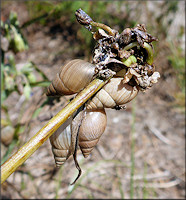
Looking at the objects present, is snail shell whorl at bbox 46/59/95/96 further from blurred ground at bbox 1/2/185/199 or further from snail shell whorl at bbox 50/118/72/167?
blurred ground at bbox 1/2/185/199

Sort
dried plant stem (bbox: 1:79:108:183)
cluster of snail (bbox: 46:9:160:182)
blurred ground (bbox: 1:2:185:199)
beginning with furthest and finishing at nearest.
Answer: blurred ground (bbox: 1:2:185:199), cluster of snail (bbox: 46:9:160:182), dried plant stem (bbox: 1:79:108:183)

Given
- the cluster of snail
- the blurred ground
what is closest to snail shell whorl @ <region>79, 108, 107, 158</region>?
the cluster of snail

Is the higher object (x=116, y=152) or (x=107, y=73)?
(x=107, y=73)

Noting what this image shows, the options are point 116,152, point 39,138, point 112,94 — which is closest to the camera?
point 39,138

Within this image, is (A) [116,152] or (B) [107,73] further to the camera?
(A) [116,152]

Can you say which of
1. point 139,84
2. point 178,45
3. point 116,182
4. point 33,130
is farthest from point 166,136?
point 139,84

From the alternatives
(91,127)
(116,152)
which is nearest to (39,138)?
(91,127)

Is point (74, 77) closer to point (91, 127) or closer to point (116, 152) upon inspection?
point (91, 127)

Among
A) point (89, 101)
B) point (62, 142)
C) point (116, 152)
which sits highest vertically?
point (89, 101)
